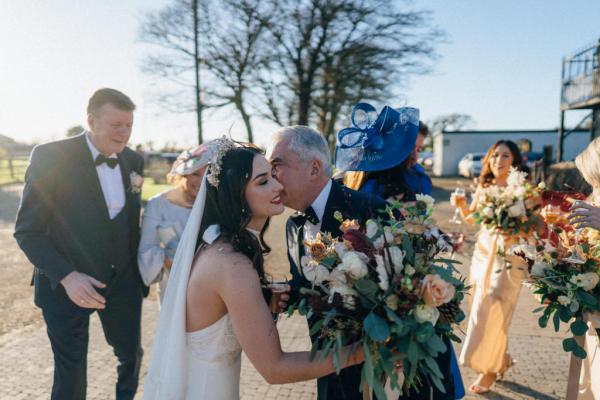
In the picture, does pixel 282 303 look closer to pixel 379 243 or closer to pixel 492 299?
pixel 379 243

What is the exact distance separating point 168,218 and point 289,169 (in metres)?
1.85

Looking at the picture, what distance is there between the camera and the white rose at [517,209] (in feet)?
13.8

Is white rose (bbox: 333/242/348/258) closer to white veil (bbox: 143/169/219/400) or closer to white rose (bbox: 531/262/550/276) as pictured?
white veil (bbox: 143/169/219/400)

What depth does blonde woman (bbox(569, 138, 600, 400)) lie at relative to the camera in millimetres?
2557

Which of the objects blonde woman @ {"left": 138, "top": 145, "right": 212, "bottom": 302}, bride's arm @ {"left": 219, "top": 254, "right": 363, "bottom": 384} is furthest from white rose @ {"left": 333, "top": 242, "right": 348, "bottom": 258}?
blonde woman @ {"left": 138, "top": 145, "right": 212, "bottom": 302}

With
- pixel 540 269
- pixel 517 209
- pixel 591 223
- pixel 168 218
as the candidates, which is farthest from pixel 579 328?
pixel 168 218

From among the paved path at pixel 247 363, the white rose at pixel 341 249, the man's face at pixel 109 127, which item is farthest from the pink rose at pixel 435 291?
the paved path at pixel 247 363

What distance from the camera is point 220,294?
1.97 metres

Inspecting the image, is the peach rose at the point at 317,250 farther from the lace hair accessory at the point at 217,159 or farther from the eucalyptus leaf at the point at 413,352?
the lace hair accessory at the point at 217,159

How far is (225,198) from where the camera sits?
7.05 feet

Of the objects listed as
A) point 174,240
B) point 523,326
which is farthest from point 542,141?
point 174,240

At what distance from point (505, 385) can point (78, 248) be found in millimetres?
3861

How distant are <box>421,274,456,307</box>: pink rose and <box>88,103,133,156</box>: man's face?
262 cm

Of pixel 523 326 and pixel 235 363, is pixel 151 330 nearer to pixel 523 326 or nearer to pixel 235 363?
pixel 235 363
